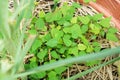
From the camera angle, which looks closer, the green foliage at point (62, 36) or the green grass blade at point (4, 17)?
the green grass blade at point (4, 17)

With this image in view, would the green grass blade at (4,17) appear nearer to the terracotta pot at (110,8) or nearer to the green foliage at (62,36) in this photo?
the green foliage at (62,36)

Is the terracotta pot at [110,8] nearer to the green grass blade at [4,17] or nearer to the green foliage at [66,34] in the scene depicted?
the green foliage at [66,34]

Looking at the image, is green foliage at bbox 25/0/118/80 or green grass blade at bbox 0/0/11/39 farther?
green foliage at bbox 25/0/118/80

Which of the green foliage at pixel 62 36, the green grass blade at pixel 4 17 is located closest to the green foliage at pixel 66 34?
the green foliage at pixel 62 36

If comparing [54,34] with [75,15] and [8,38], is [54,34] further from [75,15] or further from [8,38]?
[8,38]

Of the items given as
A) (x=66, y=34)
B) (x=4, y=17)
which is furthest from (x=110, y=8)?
(x=4, y=17)

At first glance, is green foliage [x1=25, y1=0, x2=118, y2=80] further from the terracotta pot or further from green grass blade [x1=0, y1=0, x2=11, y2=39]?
green grass blade [x1=0, y1=0, x2=11, y2=39]

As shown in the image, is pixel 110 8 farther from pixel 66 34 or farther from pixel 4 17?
pixel 4 17

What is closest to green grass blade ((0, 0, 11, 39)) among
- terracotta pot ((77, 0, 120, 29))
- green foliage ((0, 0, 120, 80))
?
green foliage ((0, 0, 120, 80))
